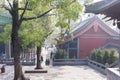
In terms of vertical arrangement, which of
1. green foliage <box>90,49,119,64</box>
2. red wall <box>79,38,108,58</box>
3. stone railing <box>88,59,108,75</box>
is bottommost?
stone railing <box>88,59,108,75</box>

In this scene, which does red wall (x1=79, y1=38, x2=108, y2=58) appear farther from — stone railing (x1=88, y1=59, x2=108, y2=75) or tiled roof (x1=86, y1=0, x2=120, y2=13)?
tiled roof (x1=86, y1=0, x2=120, y2=13)

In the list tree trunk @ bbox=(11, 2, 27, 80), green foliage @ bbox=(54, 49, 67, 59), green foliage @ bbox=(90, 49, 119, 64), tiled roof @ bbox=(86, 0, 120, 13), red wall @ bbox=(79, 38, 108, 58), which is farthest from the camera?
red wall @ bbox=(79, 38, 108, 58)

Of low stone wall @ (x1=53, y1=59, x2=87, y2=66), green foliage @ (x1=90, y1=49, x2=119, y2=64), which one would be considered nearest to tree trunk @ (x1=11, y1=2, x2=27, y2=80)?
green foliage @ (x1=90, y1=49, x2=119, y2=64)

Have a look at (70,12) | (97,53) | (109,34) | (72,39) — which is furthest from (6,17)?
(70,12)

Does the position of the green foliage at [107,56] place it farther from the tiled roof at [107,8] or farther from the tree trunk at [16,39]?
the tiled roof at [107,8]

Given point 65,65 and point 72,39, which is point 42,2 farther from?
point 72,39

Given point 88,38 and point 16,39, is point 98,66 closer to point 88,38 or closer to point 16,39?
point 88,38

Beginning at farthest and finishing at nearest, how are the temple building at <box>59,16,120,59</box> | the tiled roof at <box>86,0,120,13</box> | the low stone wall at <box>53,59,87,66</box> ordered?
the temple building at <box>59,16,120,59</box>
the low stone wall at <box>53,59,87,66</box>
the tiled roof at <box>86,0,120,13</box>

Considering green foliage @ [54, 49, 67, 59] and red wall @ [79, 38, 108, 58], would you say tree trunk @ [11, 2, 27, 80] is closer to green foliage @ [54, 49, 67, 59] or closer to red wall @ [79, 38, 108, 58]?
green foliage @ [54, 49, 67, 59]

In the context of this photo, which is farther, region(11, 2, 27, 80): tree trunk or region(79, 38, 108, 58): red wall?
region(79, 38, 108, 58): red wall

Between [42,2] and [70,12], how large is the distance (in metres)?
1.74

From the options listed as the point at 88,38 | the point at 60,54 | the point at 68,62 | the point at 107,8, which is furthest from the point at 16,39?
the point at 88,38

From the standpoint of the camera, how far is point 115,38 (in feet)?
102

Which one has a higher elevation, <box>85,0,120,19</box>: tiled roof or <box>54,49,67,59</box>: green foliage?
<box>85,0,120,19</box>: tiled roof
